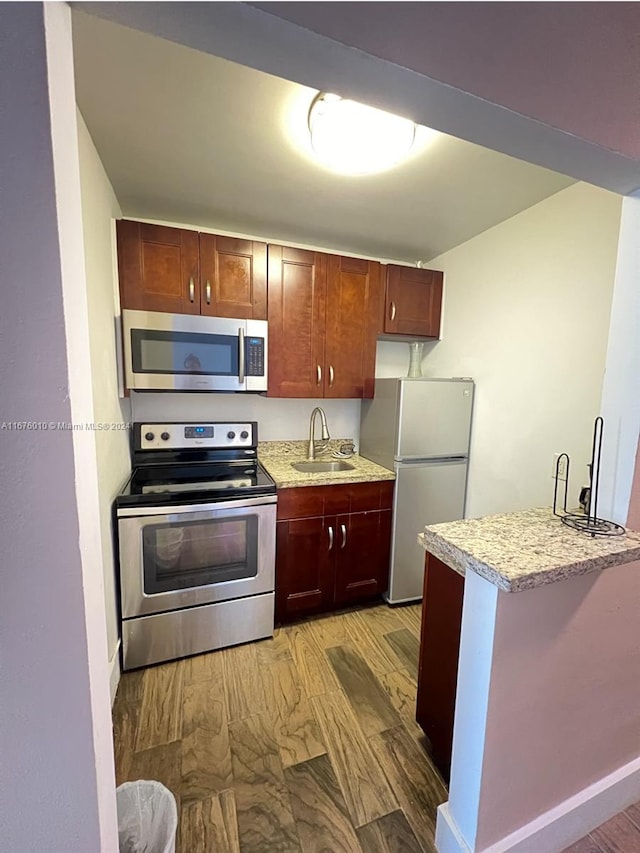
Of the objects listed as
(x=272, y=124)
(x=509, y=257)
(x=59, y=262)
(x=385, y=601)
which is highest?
(x=272, y=124)

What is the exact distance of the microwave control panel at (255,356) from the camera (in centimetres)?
199

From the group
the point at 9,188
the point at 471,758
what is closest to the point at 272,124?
the point at 9,188

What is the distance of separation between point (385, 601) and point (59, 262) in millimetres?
2441

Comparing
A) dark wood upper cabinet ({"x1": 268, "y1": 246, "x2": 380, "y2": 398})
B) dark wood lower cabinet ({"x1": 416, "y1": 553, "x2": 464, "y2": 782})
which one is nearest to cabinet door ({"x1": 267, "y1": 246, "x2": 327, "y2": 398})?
dark wood upper cabinet ({"x1": 268, "y1": 246, "x2": 380, "y2": 398})

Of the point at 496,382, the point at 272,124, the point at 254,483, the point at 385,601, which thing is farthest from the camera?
the point at 385,601

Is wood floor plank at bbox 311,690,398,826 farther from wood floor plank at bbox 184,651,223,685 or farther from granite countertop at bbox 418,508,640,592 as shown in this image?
granite countertop at bbox 418,508,640,592

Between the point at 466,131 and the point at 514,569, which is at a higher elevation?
the point at 466,131

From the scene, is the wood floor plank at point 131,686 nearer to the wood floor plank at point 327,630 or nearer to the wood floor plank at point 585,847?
the wood floor plank at point 327,630

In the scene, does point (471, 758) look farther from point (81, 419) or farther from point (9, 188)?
point (9, 188)

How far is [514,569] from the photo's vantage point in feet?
2.68

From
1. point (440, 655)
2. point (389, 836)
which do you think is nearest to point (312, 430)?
point (440, 655)

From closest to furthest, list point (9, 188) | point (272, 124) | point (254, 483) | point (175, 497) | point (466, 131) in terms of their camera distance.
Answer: point (9, 188) → point (466, 131) → point (272, 124) → point (175, 497) → point (254, 483)

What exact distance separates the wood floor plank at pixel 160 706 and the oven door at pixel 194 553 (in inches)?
12.0

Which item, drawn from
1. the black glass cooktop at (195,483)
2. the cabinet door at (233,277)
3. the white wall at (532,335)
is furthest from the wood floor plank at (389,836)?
the cabinet door at (233,277)
